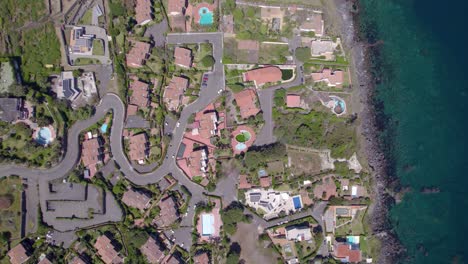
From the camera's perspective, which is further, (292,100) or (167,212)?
(292,100)

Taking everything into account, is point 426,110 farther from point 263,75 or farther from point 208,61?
point 208,61

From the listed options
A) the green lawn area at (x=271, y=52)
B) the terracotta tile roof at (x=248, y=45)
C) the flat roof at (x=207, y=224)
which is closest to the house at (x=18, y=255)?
the flat roof at (x=207, y=224)

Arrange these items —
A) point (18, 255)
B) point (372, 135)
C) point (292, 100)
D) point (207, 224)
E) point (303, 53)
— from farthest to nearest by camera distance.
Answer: point (372, 135) < point (292, 100) < point (303, 53) < point (207, 224) < point (18, 255)

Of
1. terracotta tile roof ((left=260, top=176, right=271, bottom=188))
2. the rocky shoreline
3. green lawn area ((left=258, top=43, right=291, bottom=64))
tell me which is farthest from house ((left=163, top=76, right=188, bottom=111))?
the rocky shoreline

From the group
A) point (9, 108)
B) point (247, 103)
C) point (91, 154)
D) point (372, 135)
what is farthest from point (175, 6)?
point (372, 135)

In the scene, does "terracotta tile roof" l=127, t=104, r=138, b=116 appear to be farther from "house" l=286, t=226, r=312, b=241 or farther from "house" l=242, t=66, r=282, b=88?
"house" l=286, t=226, r=312, b=241
